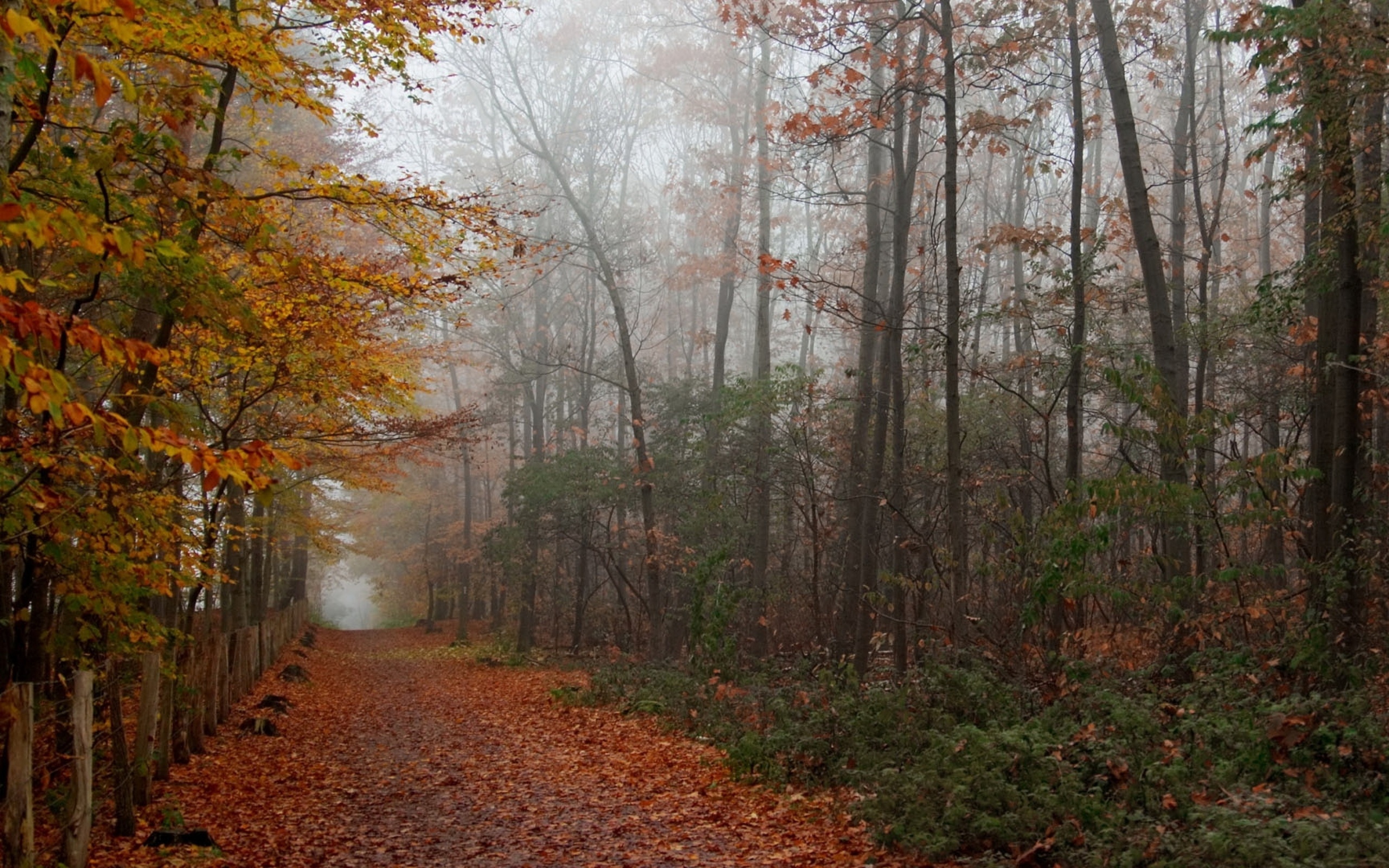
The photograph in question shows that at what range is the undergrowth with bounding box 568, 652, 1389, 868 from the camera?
4723mm


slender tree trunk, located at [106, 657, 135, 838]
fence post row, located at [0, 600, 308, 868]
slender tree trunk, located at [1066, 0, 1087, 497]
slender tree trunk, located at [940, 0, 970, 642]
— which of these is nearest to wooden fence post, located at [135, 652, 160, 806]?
fence post row, located at [0, 600, 308, 868]

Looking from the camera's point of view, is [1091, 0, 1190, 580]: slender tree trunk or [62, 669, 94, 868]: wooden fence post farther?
[1091, 0, 1190, 580]: slender tree trunk

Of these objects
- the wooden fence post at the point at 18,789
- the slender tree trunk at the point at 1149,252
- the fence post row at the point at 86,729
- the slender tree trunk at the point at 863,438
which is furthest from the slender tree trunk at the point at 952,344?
the wooden fence post at the point at 18,789

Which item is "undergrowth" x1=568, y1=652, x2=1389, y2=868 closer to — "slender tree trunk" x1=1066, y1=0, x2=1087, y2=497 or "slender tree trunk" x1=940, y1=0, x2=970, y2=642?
"slender tree trunk" x1=940, y1=0, x2=970, y2=642

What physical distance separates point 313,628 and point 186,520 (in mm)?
24084

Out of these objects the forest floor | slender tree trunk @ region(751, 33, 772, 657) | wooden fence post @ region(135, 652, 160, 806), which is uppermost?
slender tree trunk @ region(751, 33, 772, 657)

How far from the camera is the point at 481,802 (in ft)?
26.4

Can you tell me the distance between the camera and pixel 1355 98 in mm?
7184

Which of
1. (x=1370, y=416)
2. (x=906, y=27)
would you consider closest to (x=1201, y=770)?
(x=1370, y=416)

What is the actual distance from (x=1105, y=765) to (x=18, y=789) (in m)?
6.10

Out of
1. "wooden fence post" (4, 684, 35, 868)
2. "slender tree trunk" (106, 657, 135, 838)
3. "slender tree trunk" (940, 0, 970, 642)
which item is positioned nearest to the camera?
"wooden fence post" (4, 684, 35, 868)

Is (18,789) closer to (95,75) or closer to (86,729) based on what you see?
(86,729)

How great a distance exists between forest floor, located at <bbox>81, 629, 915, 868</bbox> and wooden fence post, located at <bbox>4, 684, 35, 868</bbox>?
1520mm

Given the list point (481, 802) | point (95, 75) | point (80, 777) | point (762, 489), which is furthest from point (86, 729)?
point (762, 489)
